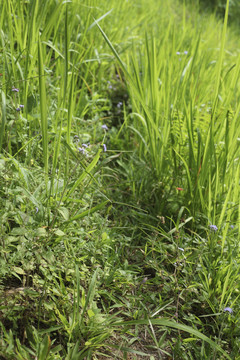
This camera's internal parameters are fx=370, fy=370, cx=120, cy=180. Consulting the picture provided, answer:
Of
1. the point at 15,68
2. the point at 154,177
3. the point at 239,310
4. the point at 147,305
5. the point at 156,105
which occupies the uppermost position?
the point at 15,68

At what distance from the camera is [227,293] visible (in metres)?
1.45

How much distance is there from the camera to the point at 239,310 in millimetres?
1379

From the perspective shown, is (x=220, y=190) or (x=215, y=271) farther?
(x=220, y=190)

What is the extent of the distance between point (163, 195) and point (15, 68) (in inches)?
37.0

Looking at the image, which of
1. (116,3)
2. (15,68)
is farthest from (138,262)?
(116,3)

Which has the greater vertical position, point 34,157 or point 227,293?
point 34,157

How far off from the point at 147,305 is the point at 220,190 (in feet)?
2.25

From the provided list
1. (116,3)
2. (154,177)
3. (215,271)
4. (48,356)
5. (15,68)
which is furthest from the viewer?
(116,3)

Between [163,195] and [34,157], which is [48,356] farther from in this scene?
[163,195]

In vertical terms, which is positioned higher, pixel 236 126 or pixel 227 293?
pixel 236 126

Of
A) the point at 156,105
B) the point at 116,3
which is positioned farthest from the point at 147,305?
the point at 116,3

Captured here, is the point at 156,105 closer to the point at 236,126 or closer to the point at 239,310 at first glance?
the point at 236,126

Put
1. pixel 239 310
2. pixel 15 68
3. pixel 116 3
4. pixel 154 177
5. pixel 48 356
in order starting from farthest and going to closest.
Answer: pixel 116 3, pixel 154 177, pixel 15 68, pixel 239 310, pixel 48 356

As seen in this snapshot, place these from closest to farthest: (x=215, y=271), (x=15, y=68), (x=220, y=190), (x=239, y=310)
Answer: (x=239, y=310)
(x=215, y=271)
(x=15, y=68)
(x=220, y=190)
